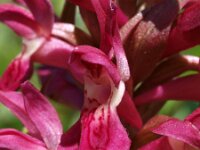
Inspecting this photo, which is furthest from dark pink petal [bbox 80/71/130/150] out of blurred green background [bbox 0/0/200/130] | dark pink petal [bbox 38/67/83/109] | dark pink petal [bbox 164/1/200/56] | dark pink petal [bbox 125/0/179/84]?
blurred green background [bbox 0/0/200/130]

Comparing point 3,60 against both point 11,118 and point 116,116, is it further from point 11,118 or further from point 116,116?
point 116,116

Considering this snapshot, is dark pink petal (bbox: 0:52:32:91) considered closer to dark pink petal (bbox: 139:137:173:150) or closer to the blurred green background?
dark pink petal (bbox: 139:137:173:150)

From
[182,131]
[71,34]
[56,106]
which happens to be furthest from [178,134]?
[56,106]

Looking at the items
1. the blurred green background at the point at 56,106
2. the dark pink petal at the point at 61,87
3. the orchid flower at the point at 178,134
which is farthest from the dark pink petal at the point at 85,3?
the blurred green background at the point at 56,106

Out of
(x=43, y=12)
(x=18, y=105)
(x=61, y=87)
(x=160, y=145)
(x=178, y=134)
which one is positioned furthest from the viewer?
(x=61, y=87)

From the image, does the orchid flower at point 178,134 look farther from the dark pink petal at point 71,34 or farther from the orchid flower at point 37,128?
the dark pink petal at point 71,34

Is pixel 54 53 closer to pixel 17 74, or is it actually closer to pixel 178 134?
pixel 17 74

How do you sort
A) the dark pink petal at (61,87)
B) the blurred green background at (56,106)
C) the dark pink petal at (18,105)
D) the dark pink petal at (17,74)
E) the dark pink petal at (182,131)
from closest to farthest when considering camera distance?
the dark pink petal at (182,131) < the dark pink petal at (18,105) < the dark pink petal at (17,74) < the dark pink petal at (61,87) < the blurred green background at (56,106)
